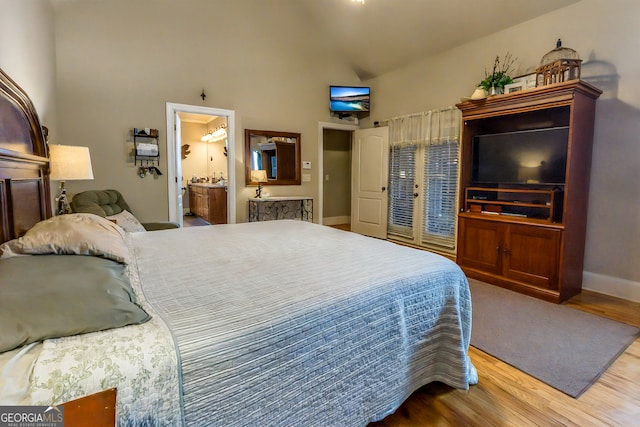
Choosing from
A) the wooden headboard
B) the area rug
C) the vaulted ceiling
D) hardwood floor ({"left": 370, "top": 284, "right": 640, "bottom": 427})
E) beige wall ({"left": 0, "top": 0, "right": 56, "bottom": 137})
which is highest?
the vaulted ceiling

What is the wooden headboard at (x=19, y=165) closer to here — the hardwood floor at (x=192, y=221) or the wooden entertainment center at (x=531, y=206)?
the wooden entertainment center at (x=531, y=206)

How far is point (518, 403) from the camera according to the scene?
1.70 m

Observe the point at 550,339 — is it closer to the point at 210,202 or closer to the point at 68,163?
the point at 68,163

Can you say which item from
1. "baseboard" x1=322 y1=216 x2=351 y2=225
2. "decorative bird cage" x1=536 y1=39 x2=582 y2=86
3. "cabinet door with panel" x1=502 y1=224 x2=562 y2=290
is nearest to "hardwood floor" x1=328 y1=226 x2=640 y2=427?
"cabinet door with panel" x1=502 y1=224 x2=562 y2=290

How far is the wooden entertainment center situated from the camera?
3.01m

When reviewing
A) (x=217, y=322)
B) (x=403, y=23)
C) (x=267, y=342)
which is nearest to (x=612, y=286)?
(x=267, y=342)

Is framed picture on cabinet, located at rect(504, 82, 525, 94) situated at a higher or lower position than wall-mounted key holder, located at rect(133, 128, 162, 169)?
higher

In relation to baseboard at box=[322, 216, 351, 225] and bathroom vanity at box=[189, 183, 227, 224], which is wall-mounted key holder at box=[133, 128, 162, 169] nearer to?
bathroom vanity at box=[189, 183, 227, 224]

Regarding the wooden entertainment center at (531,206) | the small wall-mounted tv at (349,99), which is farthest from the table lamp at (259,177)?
the wooden entertainment center at (531,206)

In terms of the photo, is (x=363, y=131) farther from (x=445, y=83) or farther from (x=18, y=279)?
(x=18, y=279)

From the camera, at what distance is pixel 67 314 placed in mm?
878

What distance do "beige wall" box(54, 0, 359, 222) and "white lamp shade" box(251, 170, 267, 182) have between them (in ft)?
0.61

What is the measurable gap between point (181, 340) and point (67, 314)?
0.31m

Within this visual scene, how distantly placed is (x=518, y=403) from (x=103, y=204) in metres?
4.25
